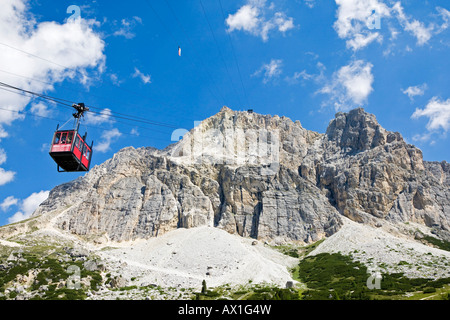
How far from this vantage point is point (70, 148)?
3269 centimetres

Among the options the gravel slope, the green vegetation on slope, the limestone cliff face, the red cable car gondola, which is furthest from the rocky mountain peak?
the red cable car gondola

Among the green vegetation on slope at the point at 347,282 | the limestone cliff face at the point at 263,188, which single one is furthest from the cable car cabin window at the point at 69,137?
the limestone cliff face at the point at 263,188

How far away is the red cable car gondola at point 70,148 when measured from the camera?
3281 cm

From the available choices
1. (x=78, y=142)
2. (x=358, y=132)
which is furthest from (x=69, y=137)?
(x=358, y=132)

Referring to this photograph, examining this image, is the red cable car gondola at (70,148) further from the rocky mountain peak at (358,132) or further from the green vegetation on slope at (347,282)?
the rocky mountain peak at (358,132)

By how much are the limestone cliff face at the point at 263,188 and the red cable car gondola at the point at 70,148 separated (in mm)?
109127

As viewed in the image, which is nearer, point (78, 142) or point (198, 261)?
point (78, 142)

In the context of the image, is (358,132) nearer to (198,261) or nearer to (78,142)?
(198,261)

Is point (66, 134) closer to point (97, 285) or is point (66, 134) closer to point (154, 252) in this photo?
point (97, 285)

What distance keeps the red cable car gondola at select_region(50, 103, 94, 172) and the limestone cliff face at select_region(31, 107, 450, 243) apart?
4296 inches

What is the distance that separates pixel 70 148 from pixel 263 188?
129709 mm
